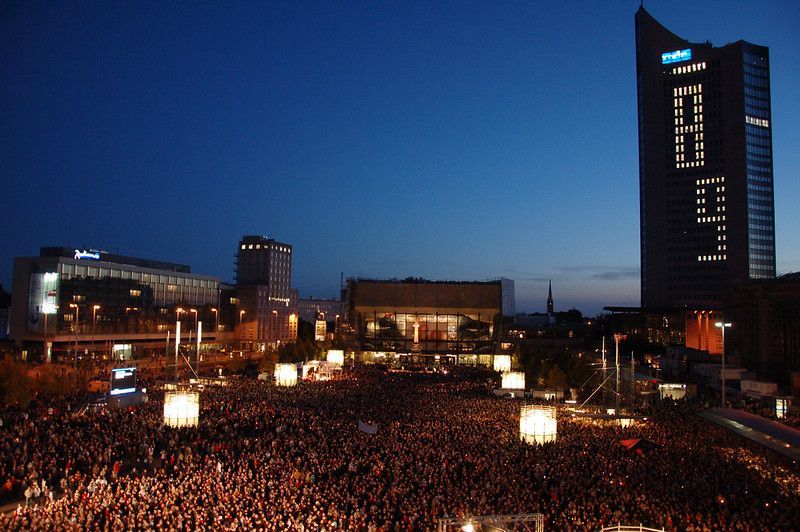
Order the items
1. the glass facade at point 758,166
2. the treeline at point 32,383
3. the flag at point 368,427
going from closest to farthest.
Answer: the flag at point 368,427
the treeline at point 32,383
the glass facade at point 758,166

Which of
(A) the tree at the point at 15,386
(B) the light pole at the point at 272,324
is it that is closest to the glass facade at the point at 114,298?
(B) the light pole at the point at 272,324

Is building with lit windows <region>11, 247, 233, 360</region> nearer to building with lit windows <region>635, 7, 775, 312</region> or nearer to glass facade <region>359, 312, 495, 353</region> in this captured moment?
glass facade <region>359, 312, 495, 353</region>

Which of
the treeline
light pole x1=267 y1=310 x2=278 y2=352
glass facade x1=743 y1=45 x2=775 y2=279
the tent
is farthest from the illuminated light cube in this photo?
light pole x1=267 y1=310 x2=278 y2=352

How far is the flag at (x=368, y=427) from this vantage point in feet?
85.2

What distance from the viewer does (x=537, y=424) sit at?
25.4 meters

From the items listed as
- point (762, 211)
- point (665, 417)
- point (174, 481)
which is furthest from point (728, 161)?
point (174, 481)

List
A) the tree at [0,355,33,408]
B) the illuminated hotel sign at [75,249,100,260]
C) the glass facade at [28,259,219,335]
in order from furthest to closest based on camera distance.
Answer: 1. the illuminated hotel sign at [75,249,100,260]
2. the glass facade at [28,259,219,335]
3. the tree at [0,355,33,408]

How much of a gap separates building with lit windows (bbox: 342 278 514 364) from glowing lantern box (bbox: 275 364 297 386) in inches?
1739

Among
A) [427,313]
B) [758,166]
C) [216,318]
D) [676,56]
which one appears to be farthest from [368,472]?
[676,56]

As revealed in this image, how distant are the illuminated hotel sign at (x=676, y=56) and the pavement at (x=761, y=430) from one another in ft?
368

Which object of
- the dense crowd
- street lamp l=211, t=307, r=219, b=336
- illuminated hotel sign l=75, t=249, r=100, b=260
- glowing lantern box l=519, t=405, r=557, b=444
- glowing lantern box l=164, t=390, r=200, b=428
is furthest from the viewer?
street lamp l=211, t=307, r=219, b=336

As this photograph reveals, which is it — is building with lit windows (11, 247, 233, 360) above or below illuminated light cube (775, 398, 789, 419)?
above

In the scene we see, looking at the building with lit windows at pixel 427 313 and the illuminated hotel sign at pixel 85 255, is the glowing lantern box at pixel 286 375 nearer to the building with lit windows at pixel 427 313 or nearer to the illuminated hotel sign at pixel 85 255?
the building with lit windows at pixel 427 313

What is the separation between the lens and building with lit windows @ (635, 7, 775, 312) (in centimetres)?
11556
